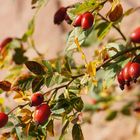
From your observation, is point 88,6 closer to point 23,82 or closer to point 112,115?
point 23,82

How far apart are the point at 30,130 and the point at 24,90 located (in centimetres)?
8

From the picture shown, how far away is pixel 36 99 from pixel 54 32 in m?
2.38

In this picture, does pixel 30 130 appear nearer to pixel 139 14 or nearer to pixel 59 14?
pixel 59 14

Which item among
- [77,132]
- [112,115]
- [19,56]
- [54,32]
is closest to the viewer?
[77,132]

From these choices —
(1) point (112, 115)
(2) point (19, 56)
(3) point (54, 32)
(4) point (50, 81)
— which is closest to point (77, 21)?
(4) point (50, 81)

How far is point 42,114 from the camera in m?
0.86

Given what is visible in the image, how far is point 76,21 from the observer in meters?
0.89

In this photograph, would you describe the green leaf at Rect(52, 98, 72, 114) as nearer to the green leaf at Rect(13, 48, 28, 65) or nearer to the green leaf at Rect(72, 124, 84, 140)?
the green leaf at Rect(72, 124, 84, 140)

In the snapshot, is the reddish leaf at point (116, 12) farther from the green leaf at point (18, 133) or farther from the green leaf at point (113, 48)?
the green leaf at point (18, 133)

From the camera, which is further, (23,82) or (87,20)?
(23,82)

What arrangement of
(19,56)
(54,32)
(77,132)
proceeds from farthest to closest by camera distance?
(54,32) < (19,56) < (77,132)

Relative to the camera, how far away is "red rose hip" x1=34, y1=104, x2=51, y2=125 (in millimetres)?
858

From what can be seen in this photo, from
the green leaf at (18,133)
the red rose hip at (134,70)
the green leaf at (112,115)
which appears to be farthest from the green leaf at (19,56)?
the green leaf at (112,115)

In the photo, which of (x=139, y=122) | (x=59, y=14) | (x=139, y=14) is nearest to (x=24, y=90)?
(x=59, y=14)
